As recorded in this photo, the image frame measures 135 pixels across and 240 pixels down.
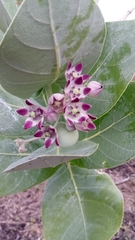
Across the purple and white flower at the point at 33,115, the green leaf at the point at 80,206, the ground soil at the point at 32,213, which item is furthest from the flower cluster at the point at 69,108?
the ground soil at the point at 32,213

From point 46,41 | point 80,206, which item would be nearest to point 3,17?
point 46,41

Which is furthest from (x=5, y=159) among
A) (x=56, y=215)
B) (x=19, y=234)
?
(x=19, y=234)

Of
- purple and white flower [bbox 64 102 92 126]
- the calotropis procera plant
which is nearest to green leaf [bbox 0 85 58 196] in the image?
the calotropis procera plant

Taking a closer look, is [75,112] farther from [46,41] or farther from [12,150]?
[12,150]

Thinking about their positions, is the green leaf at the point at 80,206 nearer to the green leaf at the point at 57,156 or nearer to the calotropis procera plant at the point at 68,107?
the calotropis procera plant at the point at 68,107

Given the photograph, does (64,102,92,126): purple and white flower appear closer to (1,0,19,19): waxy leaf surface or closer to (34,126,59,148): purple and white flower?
(34,126,59,148): purple and white flower

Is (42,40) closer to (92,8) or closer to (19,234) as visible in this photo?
(92,8)
